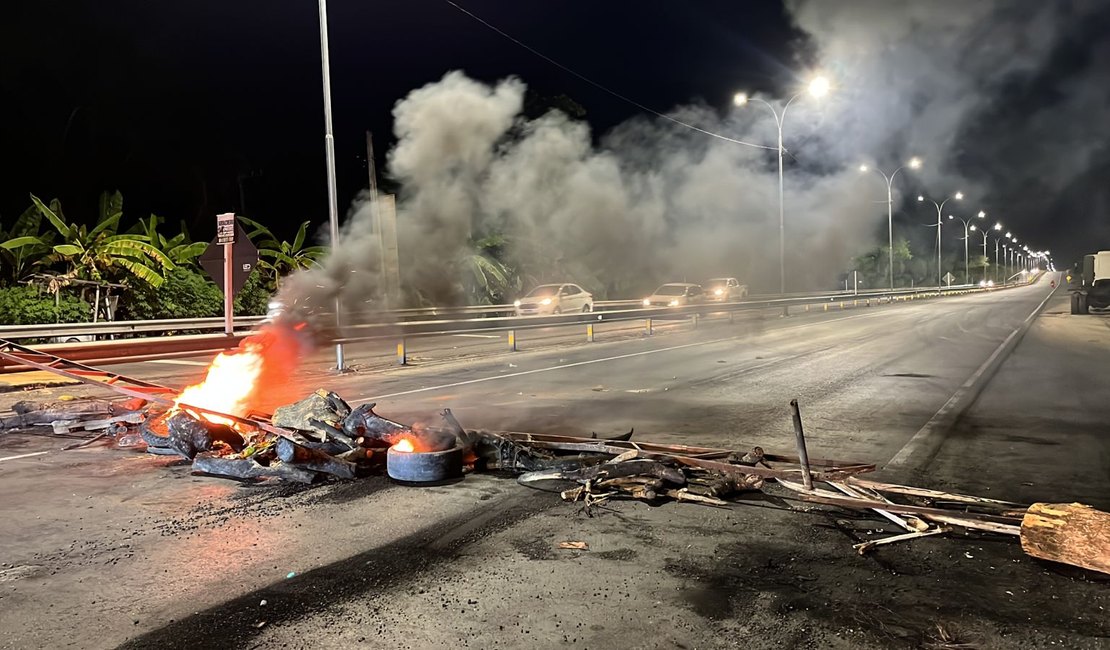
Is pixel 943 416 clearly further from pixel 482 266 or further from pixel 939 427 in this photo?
pixel 482 266

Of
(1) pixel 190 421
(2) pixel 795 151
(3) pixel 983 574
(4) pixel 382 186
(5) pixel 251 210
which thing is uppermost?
(2) pixel 795 151

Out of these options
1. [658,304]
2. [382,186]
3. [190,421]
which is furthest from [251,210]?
[190,421]

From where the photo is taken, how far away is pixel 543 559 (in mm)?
4160

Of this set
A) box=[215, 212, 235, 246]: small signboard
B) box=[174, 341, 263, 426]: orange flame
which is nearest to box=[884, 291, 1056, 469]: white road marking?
box=[174, 341, 263, 426]: orange flame

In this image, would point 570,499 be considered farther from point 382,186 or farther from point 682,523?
point 382,186

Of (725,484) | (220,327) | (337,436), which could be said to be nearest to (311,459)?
(337,436)

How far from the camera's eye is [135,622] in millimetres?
3404

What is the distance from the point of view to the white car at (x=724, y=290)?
32.2 metres

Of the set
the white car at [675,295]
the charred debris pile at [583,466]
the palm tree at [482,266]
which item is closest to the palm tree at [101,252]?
the palm tree at [482,266]

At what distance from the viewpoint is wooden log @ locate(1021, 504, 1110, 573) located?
12.6 feet

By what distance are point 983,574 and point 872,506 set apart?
90 cm

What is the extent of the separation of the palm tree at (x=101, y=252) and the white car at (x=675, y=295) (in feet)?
62.1

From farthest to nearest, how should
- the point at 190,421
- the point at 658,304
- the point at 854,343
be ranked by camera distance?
the point at 658,304
the point at 854,343
the point at 190,421

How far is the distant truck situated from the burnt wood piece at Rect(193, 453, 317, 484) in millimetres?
33802
